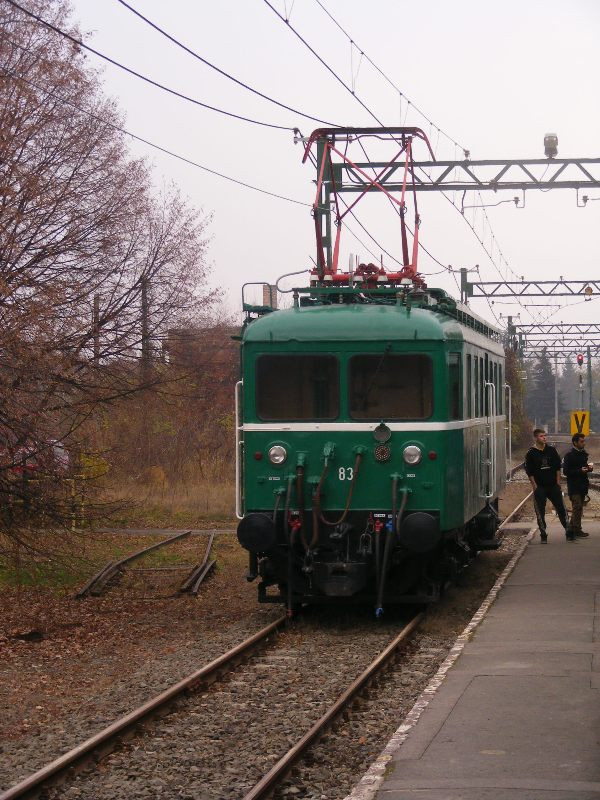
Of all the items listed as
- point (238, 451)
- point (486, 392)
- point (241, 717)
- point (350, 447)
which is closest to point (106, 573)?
point (238, 451)

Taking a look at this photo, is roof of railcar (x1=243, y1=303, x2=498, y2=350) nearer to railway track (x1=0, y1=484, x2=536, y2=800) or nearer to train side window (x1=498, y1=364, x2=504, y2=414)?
railway track (x1=0, y1=484, x2=536, y2=800)

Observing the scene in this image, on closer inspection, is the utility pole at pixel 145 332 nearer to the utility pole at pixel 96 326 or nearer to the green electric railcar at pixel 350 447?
the utility pole at pixel 96 326

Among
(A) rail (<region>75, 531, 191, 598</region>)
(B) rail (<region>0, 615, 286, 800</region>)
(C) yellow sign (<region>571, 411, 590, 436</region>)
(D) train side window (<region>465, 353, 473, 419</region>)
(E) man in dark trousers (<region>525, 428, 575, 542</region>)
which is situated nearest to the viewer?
(B) rail (<region>0, 615, 286, 800</region>)

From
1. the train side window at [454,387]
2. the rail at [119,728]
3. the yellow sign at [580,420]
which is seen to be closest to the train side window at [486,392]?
the train side window at [454,387]

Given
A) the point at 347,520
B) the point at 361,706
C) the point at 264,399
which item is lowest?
the point at 361,706

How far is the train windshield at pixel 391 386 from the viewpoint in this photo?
471 inches

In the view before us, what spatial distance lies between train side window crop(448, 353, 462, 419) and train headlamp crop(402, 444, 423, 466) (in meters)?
0.57

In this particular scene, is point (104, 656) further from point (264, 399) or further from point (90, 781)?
point (90, 781)

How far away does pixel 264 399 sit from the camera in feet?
40.2

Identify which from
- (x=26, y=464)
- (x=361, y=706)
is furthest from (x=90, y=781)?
(x=26, y=464)

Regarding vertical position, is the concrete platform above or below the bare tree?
below

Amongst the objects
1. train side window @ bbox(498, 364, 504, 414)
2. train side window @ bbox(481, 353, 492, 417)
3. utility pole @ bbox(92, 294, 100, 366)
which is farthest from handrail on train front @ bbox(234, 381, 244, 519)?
train side window @ bbox(498, 364, 504, 414)

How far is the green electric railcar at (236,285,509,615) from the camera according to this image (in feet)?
38.6

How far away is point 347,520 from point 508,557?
711cm
